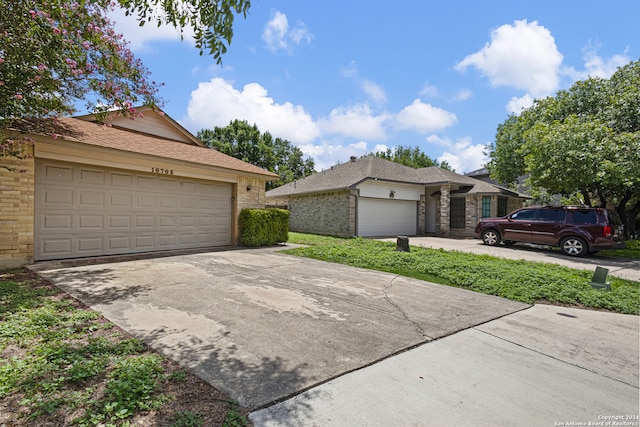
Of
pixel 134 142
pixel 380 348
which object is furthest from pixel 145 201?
pixel 380 348

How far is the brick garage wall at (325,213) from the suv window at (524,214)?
7.02 meters

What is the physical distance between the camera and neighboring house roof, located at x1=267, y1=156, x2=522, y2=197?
53.9 feet

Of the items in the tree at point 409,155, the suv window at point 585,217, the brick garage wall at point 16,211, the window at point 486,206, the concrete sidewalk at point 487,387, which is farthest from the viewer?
the tree at point 409,155

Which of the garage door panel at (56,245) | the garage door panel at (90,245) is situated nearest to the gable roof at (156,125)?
the garage door panel at (90,245)

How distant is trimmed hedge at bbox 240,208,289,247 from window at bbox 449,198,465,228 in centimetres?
1107

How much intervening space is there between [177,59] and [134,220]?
461 cm

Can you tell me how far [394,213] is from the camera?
17438mm

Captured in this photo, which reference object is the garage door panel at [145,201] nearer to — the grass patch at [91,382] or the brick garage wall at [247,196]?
the brick garage wall at [247,196]

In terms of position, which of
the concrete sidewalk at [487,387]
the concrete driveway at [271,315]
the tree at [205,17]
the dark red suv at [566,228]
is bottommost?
the concrete sidewalk at [487,387]

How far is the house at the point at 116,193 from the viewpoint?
22.3ft

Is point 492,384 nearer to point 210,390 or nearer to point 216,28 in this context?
point 210,390

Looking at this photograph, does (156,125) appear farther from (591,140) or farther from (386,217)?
(591,140)

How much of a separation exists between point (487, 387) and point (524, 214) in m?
11.5

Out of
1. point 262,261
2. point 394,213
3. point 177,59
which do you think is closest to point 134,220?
point 262,261
